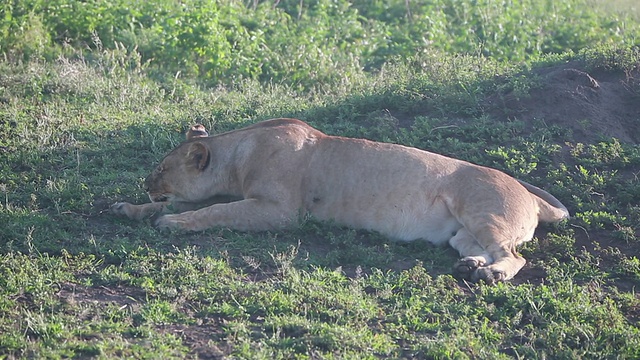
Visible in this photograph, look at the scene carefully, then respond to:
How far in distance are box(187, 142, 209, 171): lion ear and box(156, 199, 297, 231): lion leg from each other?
21.5 inches

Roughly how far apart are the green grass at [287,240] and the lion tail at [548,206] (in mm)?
110

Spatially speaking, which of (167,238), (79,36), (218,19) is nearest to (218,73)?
(218,19)

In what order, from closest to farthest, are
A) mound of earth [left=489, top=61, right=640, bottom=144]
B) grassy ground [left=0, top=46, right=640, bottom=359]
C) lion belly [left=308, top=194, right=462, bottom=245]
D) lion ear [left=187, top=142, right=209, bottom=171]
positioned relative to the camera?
1. grassy ground [left=0, top=46, right=640, bottom=359]
2. lion belly [left=308, top=194, right=462, bottom=245]
3. lion ear [left=187, top=142, right=209, bottom=171]
4. mound of earth [left=489, top=61, right=640, bottom=144]

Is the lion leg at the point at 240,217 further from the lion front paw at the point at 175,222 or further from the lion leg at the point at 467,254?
the lion leg at the point at 467,254

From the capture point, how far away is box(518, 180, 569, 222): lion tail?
727cm

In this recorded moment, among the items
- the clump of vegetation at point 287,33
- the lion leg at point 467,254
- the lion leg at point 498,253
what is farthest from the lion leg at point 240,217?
the clump of vegetation at point 287,33

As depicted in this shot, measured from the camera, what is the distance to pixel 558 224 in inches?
289

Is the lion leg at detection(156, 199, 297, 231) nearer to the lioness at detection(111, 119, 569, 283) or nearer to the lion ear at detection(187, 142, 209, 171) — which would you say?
the lioness at detection(111, 119, 569, 283)

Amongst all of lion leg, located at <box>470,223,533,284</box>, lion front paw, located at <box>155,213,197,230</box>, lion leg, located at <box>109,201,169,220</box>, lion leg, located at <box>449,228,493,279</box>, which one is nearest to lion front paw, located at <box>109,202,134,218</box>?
lion leg, located at <box>109,201,169,220</box>

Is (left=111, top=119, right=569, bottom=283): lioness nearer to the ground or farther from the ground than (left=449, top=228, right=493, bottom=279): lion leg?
farther from the ground

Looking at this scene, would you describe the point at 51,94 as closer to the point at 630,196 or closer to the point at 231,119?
the point at 231,119

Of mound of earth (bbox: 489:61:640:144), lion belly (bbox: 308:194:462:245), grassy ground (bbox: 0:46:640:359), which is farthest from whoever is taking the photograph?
mound of earth (bbox: 489:61:640:144)

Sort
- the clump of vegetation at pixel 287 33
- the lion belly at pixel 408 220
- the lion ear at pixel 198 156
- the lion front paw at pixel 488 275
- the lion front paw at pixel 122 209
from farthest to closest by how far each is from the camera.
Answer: the clump of vegetation at pixel 287 33 → the lion ear at pixel 198 156 → the lion front paw at pixel 122 209 → the lion belly at pixel 408 220 → the lion front paw at pixel 488 275

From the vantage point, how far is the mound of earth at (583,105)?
8933mm
